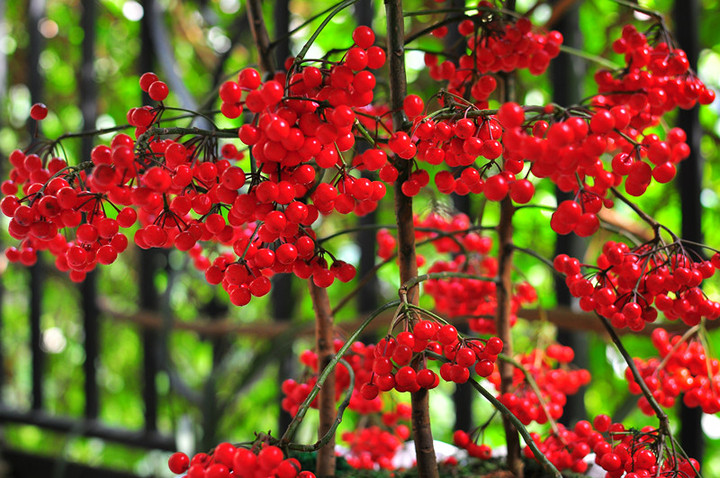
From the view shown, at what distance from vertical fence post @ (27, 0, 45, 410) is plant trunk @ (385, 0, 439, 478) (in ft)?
3.87

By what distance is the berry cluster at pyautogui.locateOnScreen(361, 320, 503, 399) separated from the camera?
0.36 meters

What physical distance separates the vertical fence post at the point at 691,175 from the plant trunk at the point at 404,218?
529mm

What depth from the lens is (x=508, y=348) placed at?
52 centimetres

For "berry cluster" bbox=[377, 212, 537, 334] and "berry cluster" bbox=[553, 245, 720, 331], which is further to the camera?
"berry cluster" bbox=[377, 212, 537, 334]

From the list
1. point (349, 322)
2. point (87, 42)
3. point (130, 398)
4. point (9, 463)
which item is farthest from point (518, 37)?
point (130, 398)

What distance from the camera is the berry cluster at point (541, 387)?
47 centimetres

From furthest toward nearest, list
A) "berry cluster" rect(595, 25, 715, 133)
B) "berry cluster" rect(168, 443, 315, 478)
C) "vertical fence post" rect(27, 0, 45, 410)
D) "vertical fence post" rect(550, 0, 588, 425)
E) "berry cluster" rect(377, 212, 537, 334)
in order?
"vertical fence post" rect(27, 0, 45, 410) < "vertical fence post" rect(550, 0, 588, 425) < "berry cluster" rect(377, 212, 537, 334) < "berry cluster" rect(595, 25, 715, 133) < "berry cluster" rect(168, 443, 315, 478)

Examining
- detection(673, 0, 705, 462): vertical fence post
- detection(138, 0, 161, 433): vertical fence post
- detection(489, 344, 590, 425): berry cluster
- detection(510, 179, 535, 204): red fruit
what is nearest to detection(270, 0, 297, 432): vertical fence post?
detection(138, 0, 161, 433): vertical fence post

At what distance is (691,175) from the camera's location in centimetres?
82

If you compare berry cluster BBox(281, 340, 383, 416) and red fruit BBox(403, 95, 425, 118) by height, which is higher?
red fruit BBox(403, 95, 425, 118)

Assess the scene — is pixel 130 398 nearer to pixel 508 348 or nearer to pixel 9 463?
pixel 9 463

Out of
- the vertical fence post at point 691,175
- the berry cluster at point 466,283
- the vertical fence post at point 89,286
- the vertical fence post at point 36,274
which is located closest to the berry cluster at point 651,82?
the berry cluster at point 466,283

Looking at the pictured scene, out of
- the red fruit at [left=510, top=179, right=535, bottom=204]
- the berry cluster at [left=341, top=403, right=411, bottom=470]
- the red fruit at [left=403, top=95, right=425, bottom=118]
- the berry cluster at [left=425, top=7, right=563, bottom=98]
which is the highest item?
the berry cluster at [left=425, top=7, right=563, bottom=98]

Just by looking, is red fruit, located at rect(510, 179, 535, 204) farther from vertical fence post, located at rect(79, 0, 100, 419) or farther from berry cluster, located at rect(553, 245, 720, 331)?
vertical fence post, located at rect(79, 0, 100, 419)
